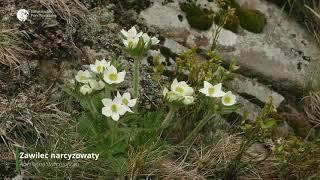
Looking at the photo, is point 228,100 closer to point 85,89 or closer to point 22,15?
point 85,89

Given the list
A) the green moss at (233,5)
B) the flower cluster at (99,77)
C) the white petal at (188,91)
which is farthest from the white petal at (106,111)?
the green moss at (233,5)

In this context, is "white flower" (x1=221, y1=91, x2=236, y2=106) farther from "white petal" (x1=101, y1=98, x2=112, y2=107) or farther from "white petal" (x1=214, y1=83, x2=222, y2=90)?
"white petal" (x1=101, y1=98, x2=112, y2=107)

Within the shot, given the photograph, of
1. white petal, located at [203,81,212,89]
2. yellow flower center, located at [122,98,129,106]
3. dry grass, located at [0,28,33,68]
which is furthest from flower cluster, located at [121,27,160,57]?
dry grass, located at [0,28,33,68]

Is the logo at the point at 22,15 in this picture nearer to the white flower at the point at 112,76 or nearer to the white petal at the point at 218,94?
the white flower at the point at 112,76

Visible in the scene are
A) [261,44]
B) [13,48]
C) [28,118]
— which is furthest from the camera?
[261,44]

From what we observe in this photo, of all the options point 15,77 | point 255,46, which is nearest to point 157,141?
point 15,77

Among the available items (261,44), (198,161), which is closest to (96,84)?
(198,161)

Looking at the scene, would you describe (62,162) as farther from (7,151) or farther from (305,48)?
(305,48)
